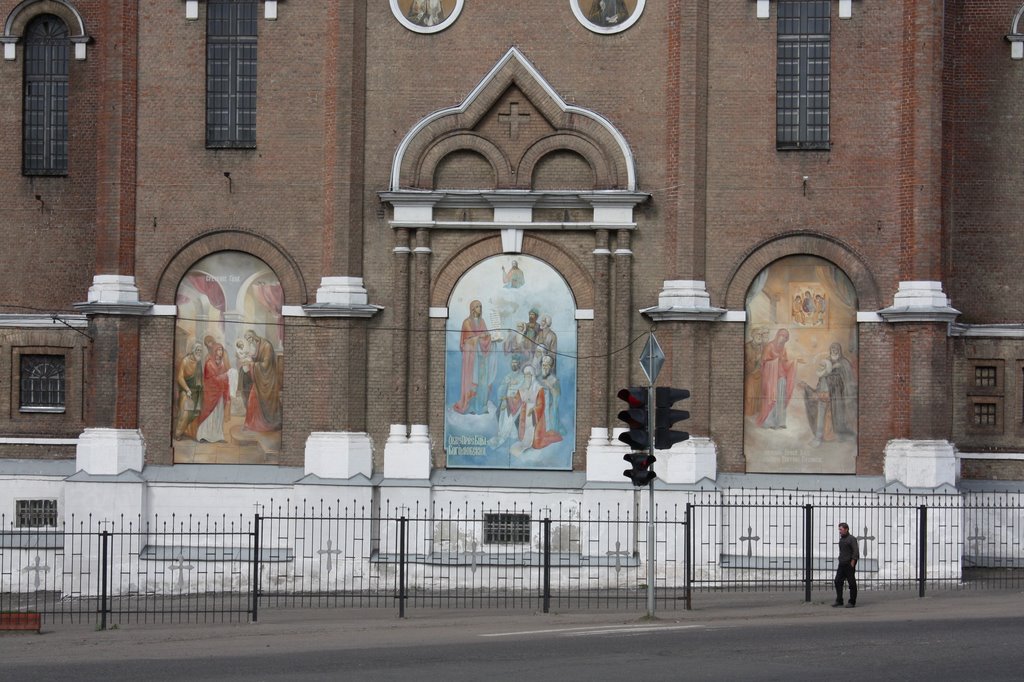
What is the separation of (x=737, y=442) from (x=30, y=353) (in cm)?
1418

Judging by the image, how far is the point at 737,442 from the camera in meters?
27.8

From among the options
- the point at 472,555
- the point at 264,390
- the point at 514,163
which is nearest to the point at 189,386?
the point at 264,390

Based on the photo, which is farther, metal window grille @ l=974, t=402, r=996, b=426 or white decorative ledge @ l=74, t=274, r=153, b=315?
metal window grille @ l=974, t=402, r=996, b=426

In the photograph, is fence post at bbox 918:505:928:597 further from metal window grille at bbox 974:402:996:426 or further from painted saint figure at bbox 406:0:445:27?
painted saint figure at bbox 406:0:445:27

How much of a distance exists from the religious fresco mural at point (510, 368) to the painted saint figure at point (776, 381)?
3.50 m

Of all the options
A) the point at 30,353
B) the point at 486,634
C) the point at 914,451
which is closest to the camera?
the point at 486,634

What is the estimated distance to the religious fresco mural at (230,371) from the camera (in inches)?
1123

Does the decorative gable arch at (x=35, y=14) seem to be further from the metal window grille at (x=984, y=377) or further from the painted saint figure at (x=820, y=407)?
the metal window grille at (x=984, y=377)

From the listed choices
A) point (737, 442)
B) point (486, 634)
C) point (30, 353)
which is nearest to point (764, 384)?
point (737, 442)

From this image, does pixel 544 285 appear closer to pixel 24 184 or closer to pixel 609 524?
pixel 609 524

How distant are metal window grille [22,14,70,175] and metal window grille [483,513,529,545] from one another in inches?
446

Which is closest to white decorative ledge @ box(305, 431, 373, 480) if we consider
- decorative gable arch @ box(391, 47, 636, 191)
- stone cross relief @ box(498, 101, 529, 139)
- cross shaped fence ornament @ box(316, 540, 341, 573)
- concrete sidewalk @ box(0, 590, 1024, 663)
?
cross shaped fence ornament @ box(316, 540, 341, 573)

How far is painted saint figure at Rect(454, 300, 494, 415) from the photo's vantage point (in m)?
28.3

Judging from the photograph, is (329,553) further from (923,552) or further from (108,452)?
(923,552)
